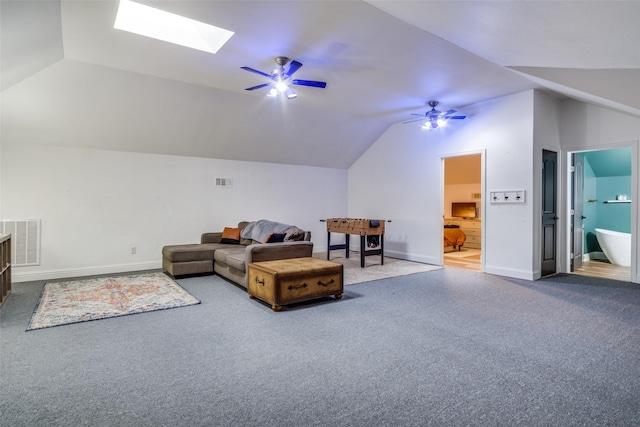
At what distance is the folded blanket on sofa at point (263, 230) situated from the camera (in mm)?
5301

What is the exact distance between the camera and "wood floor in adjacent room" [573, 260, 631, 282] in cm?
540

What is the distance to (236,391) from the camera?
2.09 metres

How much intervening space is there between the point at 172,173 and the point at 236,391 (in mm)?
4978

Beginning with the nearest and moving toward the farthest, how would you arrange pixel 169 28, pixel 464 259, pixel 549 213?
pixel 169 28 < pixel 549 213 < pixel 464 259

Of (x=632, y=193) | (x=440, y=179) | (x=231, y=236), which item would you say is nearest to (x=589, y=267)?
(x=632, y=193)

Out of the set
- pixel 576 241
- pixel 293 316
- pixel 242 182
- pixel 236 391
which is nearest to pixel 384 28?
pixel 293 316

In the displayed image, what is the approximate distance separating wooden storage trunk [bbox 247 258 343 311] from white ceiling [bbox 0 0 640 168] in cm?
241

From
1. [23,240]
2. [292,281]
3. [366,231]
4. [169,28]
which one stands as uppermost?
[169,28]

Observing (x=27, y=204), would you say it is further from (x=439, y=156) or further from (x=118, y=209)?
(x=439, y=156)

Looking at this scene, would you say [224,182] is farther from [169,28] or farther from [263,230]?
[169,28]

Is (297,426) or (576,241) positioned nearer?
(297,426)

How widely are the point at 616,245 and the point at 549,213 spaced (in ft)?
6.88

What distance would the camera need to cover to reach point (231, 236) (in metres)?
6.14

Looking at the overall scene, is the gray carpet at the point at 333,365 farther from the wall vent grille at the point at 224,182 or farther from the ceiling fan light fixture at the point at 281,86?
the wall vent grille at the point at 224,182
